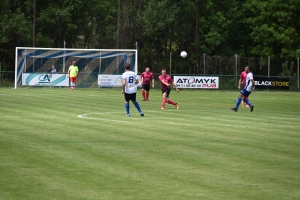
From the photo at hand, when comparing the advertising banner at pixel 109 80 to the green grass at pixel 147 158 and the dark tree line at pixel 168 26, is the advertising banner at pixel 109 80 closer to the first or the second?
the dark tree line at pixel 168 26

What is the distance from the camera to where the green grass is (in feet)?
31.8

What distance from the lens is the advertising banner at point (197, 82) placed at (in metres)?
48.6

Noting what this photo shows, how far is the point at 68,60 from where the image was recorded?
165 feet

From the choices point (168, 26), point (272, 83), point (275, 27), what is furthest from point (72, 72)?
point (275, 27)

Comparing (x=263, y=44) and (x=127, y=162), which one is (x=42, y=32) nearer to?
(x=263, y=44)

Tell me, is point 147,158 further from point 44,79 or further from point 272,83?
point 272,83

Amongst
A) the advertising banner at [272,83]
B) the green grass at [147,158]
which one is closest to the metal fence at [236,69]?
the advertising banner at [272,83]

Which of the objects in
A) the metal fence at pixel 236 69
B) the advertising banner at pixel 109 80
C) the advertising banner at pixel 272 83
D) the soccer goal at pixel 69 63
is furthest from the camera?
the metal fence at pixel 236 69

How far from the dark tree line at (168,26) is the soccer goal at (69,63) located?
9.31 meters

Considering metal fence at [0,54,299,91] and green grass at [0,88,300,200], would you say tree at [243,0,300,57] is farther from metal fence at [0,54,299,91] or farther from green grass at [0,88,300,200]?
green grass at [0,88,300,200]

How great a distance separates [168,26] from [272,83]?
677 inches

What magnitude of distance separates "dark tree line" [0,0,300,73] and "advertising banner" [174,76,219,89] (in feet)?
31.6

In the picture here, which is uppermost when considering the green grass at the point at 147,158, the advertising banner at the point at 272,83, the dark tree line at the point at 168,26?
the dark tree line at the point at 168,26

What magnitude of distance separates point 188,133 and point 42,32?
47599mm
